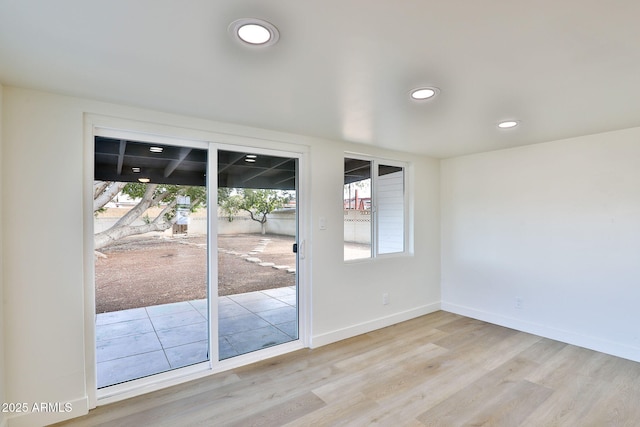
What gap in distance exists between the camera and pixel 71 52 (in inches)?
61.9

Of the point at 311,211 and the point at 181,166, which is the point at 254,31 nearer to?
the point at 181,166

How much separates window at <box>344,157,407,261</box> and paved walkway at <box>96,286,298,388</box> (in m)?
1.03

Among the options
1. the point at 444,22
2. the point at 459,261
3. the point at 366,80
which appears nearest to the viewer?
the point at 444,22

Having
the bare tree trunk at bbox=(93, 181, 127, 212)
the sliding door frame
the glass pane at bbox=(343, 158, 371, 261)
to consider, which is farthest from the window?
the bare tree trunk at bbox=(93, 181, 127, 212)

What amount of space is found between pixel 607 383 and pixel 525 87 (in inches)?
97.3

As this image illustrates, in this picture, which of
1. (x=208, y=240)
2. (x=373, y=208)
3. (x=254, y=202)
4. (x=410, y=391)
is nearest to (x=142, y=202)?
(x=208, y=240)

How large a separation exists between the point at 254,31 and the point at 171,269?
2.11 meters

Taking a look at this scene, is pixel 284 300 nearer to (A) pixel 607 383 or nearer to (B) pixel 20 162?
(B) pixel 20 162

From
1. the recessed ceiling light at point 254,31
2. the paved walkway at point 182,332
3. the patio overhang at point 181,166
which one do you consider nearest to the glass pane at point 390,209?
the patio overhang at point 181,166

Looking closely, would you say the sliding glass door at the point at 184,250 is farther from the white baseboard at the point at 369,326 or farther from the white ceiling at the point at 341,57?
the white ceiling at the point at 341,57

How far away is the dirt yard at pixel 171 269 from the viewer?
250 cm

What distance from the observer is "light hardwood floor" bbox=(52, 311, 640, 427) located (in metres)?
2.13

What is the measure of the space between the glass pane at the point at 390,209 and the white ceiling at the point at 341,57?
4.86 ft

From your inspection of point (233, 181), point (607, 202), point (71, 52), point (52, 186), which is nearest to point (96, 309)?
point (52, 186)
